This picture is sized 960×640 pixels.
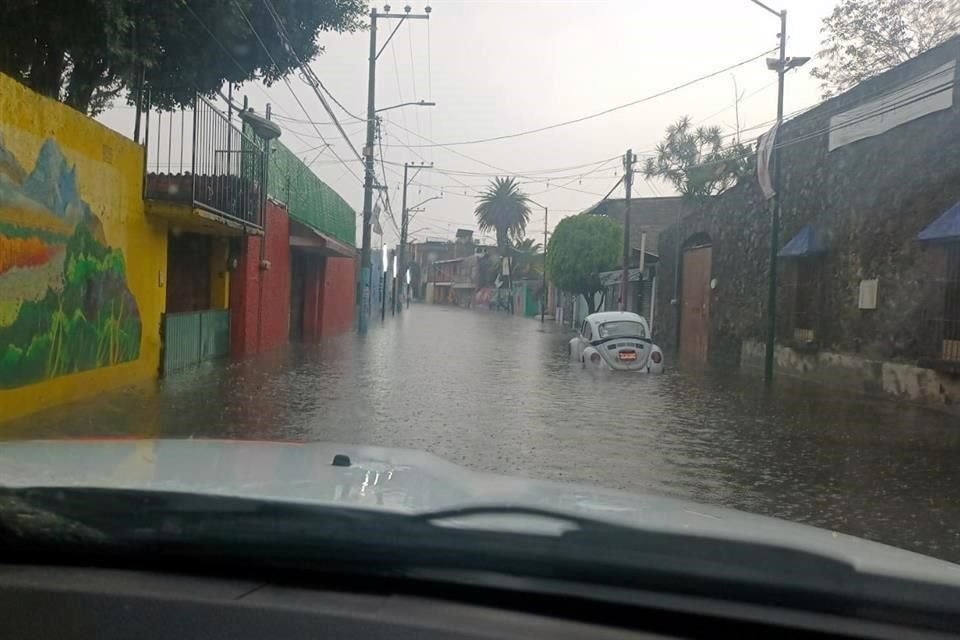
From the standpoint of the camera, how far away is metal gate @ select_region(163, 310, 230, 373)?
14734mm

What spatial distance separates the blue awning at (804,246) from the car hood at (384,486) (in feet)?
51.5

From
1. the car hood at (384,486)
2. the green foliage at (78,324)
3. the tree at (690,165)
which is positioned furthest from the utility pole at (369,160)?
the car hood at (384,486)

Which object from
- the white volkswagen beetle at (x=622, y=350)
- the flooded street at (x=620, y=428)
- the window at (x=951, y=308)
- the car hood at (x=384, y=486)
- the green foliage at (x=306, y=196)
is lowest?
the flooded street at (x=620, y=428)

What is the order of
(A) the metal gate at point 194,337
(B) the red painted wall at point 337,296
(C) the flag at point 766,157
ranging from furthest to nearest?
(B) the red painted wall at point 337,296
(C) the flag at point 766,157
(A) the metal gate at point 194,337

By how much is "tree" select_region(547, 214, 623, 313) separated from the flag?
23.8 metres

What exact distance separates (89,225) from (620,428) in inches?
270

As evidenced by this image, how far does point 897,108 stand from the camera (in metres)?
14.9

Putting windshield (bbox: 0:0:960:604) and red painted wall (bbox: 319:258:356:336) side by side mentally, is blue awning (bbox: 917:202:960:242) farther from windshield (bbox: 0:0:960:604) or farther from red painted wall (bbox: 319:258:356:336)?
red painted wall (bbox: 319:258:356:336)

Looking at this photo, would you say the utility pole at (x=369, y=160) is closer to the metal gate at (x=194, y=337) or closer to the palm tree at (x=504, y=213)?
the metal gate at (x=194, y=337)

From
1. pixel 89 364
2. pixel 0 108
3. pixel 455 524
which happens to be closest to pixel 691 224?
pixel 89 364

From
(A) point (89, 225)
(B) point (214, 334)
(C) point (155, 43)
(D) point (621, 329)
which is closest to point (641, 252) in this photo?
(D) point (621, 329)

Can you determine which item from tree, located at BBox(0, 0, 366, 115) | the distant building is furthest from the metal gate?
the distant building

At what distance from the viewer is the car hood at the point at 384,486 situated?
94.5 inches

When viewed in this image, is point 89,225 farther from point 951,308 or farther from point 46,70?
point 951,308
